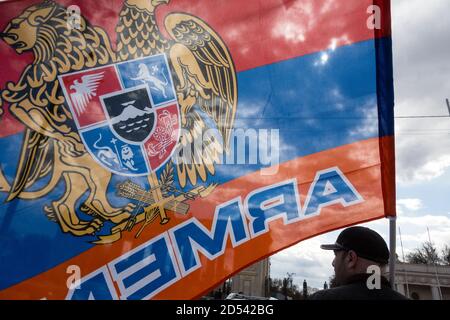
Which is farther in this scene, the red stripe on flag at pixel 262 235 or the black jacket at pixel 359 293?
the red stripe on flag at pixel 262 235

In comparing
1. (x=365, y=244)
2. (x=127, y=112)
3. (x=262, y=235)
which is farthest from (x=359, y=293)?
(x=127, y=112)

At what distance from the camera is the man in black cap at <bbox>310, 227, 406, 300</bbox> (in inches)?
76.4

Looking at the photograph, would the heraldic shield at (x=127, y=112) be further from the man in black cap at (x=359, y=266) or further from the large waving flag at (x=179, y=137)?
the man in black cap at (x=359, y=266)

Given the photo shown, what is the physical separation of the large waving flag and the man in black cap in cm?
41

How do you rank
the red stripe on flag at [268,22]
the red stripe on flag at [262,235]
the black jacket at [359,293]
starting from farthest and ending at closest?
the red stripe on flag at [268,22] < the red stripe on flag at [262,235] < the black jacket at [359,293]

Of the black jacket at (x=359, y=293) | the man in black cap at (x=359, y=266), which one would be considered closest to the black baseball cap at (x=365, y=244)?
the man in black cap at (x=359, y=266)

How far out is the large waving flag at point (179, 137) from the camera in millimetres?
2594

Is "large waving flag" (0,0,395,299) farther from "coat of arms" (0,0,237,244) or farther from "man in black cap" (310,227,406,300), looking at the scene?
"man in black cap" (310,227,406,300)

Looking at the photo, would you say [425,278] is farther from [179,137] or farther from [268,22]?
[179,137]

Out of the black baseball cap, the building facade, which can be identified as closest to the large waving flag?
the black baseball cap

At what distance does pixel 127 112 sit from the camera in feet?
9.50

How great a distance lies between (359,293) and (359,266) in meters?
0.24

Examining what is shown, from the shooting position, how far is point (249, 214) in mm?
2697
